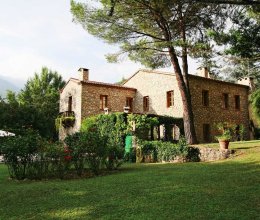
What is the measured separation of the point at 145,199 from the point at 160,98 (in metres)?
21.2

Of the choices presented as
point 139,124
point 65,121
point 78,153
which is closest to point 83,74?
point 65,121

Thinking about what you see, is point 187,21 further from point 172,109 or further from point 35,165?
point 35,165

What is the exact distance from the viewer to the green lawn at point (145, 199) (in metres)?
5.85

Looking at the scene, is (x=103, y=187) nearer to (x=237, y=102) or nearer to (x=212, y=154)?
(x=212, y=154)

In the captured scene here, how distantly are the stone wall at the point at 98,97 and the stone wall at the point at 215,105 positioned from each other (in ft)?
21.3

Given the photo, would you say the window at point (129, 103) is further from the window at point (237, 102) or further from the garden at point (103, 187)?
the garden at point (103, 187)

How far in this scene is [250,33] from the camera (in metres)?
13.9

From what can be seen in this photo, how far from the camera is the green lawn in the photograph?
19.2 feet

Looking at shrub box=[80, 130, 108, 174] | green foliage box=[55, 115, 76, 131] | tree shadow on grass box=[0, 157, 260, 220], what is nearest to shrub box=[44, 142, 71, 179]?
shrub box=[80, 130, 108, 174]

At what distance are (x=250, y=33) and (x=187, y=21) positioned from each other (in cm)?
785

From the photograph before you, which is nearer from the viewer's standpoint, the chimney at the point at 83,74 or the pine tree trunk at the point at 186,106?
the pine tree trunk at the point at 186,106

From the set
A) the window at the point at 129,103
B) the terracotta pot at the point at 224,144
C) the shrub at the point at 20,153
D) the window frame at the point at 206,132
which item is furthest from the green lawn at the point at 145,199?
the window at the point at 129,103

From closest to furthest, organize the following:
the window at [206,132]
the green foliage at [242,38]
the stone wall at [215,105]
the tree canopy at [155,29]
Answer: the green foliage at [242,38] → the tree canopy at [155,29] → the stone wall at [215,105] → the window at [206,132]

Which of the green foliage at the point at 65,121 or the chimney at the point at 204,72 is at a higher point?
the chimney at the point at 204,72
